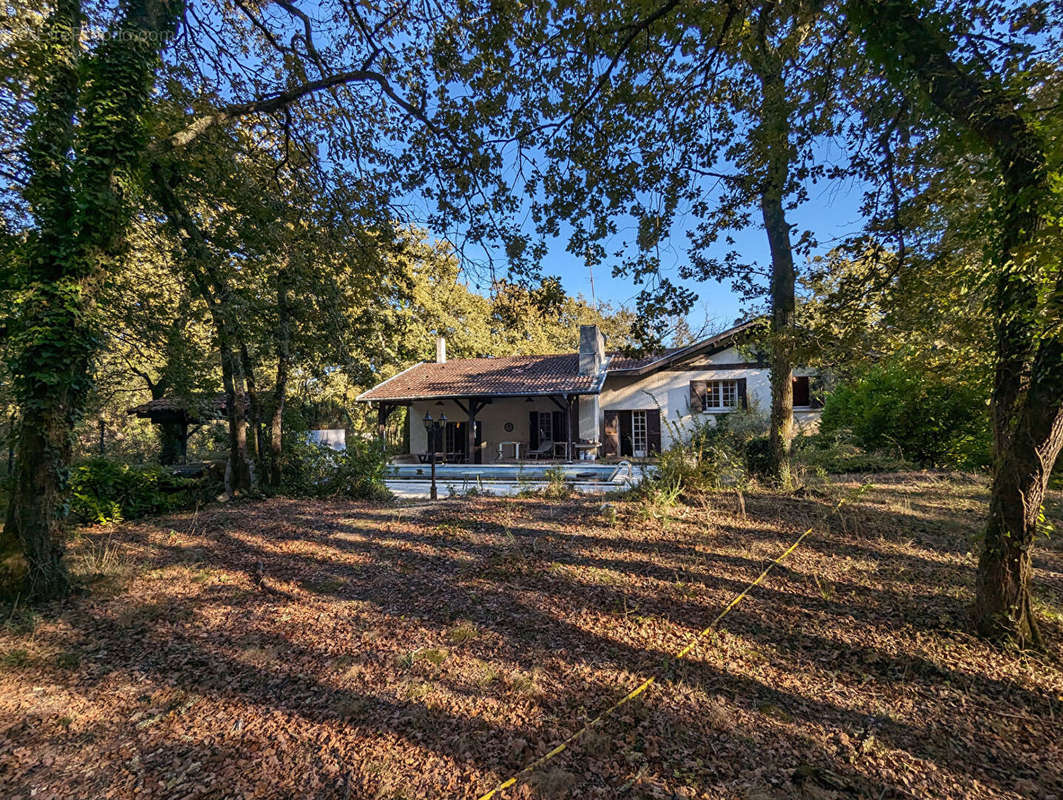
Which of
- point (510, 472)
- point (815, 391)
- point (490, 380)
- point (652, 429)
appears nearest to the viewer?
point (510, 472)

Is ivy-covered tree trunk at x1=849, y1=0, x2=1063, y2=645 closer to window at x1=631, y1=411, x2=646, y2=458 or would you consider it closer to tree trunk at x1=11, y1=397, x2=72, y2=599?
tree trunk at x1=11, y1=397, x2=72, y2=599

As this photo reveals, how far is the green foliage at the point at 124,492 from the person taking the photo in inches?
259

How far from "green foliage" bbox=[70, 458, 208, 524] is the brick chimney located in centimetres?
1224

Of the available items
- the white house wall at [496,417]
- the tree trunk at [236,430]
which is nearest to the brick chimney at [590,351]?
the white house wall at [496,417]

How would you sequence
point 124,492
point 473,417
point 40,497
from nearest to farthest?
point 40,497, point 124,492, point 473,417

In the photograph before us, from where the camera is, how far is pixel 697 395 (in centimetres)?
1645

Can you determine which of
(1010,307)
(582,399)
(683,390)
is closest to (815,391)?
(683,390)

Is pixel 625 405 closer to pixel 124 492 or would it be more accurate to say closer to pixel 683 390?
pixel 683 390

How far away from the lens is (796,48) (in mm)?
5062

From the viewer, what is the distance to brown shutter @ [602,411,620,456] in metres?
17.2

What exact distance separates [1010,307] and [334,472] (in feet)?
32.9

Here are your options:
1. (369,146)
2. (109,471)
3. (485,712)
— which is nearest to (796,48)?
(369,146)

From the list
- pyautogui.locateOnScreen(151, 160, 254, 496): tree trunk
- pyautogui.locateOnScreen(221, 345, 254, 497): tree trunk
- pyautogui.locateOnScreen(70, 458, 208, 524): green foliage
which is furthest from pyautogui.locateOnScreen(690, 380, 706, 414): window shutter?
pyautogui.locateOnScreen(70, 458, 208, 524): green foliage

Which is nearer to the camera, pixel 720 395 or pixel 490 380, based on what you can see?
pixel 720 395
